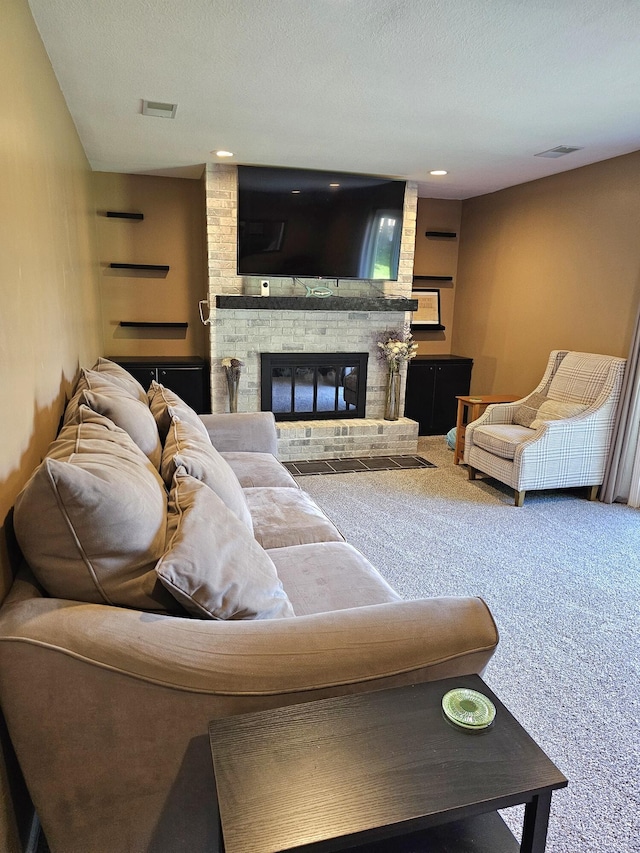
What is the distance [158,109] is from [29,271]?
6.15 ft

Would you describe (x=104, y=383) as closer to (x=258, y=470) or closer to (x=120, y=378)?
(x=120, y=378)

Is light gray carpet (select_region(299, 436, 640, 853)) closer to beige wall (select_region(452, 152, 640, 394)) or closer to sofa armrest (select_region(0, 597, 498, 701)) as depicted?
sofa armrest (select_region(0, 597, 498, 701))

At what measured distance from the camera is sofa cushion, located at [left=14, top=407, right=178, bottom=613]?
1091mm

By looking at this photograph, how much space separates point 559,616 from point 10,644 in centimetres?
231

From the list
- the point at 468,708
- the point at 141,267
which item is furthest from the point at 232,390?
the point at 468,708

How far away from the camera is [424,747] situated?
976 millimetres

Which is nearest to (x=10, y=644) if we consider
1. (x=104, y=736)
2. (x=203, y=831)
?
(x=104, y=736)

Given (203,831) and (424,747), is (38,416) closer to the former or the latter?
(203,831)

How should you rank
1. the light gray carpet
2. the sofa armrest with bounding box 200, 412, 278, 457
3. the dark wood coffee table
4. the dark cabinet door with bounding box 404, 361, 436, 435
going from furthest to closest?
the dark cabinet door with bounding box 404, 361, 436, 435
the sofa armrest with bounding box 200, 412, 278, 457
the light gray carpet
the dark wood coffee table

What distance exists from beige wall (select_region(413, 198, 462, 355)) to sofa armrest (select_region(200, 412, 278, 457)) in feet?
10.7

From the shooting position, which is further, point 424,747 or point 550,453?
point 550,453

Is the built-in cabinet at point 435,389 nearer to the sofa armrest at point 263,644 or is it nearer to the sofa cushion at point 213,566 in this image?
the sofa cushion at point 213,566

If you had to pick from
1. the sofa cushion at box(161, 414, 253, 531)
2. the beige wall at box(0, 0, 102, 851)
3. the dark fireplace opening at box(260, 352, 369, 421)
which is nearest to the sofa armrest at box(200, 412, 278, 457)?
the beige wall at box(0, 0, 102, 851)

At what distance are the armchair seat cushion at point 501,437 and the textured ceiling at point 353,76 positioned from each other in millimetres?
2037
